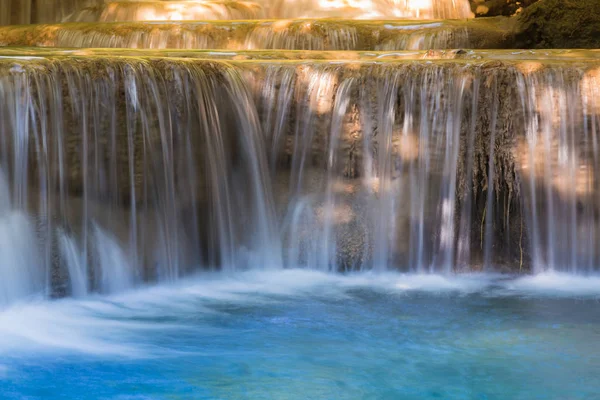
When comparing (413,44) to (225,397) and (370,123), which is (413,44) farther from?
(225,397)

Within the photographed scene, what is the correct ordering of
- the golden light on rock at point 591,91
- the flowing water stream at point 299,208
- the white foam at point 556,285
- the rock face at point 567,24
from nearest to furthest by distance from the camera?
the flowing water stream at point 299,208 → the white foam at point 556,285 → the golden light on rock at point 591,91 → the rock face at point 567,24

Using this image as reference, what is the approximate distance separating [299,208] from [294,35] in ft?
10.8

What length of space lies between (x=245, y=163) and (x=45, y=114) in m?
1.58

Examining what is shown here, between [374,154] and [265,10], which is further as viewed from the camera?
[265,10]

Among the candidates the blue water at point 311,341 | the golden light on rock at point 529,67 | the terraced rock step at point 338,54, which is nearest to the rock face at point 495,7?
the terraced rock step at point 338,54

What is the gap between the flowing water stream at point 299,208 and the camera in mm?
4875

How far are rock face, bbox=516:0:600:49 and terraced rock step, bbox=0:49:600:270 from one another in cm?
277

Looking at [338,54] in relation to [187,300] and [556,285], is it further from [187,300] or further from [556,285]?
[187,300]

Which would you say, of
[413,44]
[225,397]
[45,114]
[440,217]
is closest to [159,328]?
[225,397]

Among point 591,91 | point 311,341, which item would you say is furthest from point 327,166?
point 311,341

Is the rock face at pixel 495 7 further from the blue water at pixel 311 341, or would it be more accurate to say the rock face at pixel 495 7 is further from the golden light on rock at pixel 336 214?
the blue water at pixel 311 341

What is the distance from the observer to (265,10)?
12.1 metres

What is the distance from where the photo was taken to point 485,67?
6215mm

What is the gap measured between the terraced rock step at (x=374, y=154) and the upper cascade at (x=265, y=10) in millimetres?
5327
